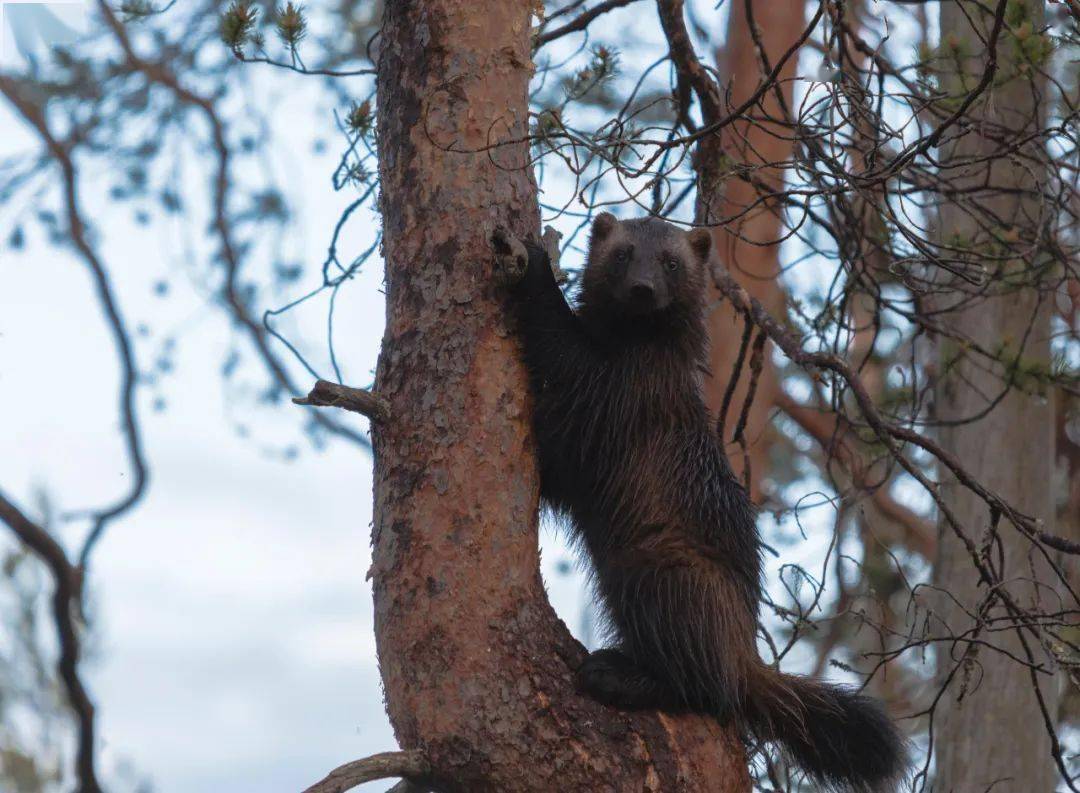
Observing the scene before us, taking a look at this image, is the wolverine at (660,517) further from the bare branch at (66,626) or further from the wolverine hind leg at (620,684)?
the bare branch at (66,626)

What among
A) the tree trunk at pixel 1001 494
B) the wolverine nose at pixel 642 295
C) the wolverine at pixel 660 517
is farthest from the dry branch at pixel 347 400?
the tree trunk at pixel 1001 494

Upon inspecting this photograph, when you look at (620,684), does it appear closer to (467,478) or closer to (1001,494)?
(467,478)

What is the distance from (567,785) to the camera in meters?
3.42

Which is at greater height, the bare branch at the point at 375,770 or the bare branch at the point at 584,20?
the bare branch at the point at 584,20

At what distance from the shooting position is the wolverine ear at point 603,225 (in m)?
4.99

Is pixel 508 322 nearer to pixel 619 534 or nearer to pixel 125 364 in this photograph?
pixel 619 534

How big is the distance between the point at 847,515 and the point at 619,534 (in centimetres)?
176

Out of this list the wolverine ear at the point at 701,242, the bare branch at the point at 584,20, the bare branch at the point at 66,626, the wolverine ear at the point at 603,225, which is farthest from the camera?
the bare branch at the point at 584,20

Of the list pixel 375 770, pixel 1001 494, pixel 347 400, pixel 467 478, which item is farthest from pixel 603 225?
pixel 1001 494

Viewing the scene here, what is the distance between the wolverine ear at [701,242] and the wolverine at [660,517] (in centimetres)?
47

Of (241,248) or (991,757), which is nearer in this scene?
(991,757)

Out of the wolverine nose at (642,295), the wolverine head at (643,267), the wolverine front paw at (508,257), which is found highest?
the wolverine head at (643,267)

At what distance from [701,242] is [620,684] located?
2.17 metres

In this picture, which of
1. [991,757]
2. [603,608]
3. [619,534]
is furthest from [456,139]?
[991,757]
